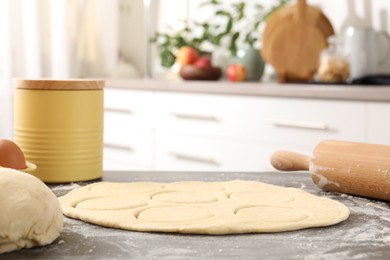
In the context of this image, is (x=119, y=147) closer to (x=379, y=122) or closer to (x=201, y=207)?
(x=379, y=122)

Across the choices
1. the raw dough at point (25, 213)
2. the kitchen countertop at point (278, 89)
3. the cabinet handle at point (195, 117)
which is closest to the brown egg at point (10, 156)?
the raw dough at point (25, 213)

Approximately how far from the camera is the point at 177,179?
3.51ft

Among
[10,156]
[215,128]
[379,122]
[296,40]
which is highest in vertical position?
[296,40]

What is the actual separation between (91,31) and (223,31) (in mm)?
770

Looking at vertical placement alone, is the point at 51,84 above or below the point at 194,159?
above

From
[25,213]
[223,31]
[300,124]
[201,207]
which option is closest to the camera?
[25,213]

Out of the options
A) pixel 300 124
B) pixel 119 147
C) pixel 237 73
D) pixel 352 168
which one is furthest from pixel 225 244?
pixel 119 147

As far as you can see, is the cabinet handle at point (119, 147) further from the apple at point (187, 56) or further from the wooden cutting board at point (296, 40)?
the wooden cutting board at point (296, 40)

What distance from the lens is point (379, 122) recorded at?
226cm

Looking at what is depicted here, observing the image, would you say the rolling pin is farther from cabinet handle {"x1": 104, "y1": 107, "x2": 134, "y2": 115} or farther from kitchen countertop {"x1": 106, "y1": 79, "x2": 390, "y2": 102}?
cabinet handle {"x1": 104, "y1": 107, "x2": 134, "y2": 115}

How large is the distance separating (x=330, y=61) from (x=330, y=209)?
199 centimetres

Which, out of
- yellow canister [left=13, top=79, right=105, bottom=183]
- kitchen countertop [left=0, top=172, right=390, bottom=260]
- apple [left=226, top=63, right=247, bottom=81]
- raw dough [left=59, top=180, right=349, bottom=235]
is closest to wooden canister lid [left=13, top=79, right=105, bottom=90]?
yellow canister [left=13, top=79, right=105, bottom=183]

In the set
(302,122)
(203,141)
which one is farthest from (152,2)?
(302,122)

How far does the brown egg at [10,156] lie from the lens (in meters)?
0.86
